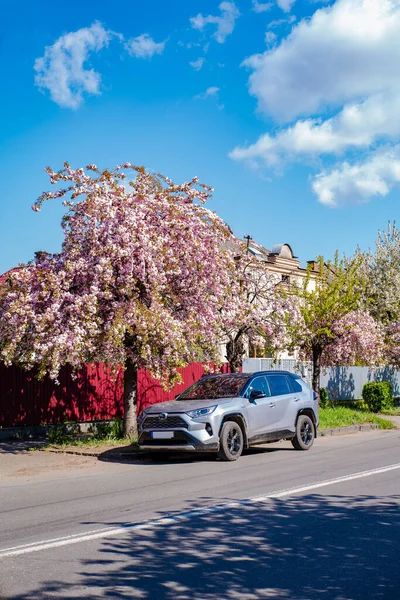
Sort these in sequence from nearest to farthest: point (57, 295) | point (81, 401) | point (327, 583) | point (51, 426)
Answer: point (327, 583)
point (57, 295)
point (51, 426)
point (81, 401)

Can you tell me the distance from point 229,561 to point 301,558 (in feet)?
2.02

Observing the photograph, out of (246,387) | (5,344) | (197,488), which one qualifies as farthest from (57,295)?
(197,488)

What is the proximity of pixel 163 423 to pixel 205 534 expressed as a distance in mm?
6094

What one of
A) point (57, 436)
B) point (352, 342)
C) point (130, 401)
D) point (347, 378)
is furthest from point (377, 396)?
point (57, 436)

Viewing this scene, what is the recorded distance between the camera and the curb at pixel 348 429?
18.6 meters

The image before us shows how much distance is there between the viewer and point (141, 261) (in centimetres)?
1414

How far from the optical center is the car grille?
12.6 meters

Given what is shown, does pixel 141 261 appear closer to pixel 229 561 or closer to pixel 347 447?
pixel 347 447

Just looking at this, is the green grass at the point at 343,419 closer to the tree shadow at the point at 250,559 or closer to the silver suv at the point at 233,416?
the silver suv at the point at 233,416

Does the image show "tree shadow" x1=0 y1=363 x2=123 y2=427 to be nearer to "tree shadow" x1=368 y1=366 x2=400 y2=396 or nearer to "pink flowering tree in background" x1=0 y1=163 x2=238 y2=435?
"pink flowering tree in background" x1=0 y1=163 x2=238 y2=435

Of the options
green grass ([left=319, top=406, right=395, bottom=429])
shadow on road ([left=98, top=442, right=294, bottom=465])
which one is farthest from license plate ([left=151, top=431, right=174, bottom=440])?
green grass ([left=319, top=406, right=395, bottom=429])

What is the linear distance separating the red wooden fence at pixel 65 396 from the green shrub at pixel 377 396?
9.55 meters

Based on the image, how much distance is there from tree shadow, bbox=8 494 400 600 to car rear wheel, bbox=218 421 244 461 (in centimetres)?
475

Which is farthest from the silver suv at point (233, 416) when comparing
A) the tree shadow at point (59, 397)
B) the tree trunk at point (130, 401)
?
the tree shadow at point (59, 397)
